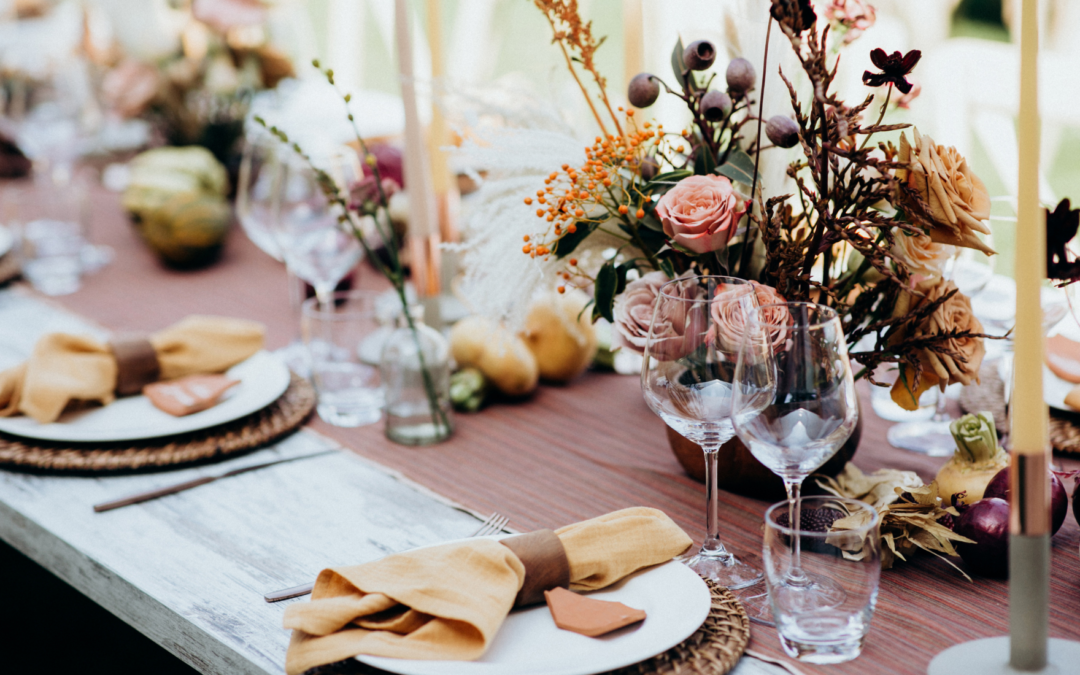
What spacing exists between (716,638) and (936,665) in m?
0.14

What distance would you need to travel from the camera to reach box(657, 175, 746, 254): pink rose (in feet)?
2.75

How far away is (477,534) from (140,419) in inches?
17.9

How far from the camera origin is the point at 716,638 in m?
0.71

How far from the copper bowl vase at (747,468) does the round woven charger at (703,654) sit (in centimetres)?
21

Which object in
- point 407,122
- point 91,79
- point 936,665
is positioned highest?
point 91,79

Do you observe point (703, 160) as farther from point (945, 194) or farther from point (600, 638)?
point (600, 638)

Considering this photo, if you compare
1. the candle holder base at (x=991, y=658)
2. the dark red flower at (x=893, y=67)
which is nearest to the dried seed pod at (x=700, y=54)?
the dark red flower at (x=893, y=67)

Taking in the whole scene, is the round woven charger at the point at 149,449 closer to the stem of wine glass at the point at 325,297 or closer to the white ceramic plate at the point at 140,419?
the white ceramic plate at the point at 140,419

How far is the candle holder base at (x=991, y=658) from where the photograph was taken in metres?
0.65

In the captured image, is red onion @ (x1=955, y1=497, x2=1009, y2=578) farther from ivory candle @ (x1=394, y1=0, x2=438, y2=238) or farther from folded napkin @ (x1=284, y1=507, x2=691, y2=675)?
ivory candle @ (x1=394, y1=0, x2=438, y2=238)

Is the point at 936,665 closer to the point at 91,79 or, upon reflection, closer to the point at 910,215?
the point at 910,215

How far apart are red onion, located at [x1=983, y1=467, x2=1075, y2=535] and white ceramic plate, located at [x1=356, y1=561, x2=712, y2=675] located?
27 cm

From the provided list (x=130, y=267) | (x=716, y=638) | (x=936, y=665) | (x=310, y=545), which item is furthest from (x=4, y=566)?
(x=936, y=665)

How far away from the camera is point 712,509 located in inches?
32.8
